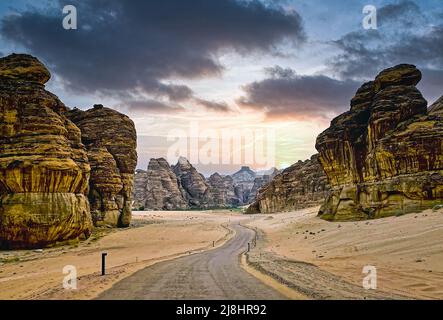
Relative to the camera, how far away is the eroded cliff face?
3231 centimetres

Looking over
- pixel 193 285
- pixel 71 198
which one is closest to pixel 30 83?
pixel 71 198

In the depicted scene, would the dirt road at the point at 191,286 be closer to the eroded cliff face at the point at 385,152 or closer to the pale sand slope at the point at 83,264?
the pale sand slope at the point at 83,264

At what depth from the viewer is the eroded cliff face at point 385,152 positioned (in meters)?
32.3

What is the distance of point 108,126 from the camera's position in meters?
62.7

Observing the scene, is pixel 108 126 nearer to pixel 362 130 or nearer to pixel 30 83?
pixel 30 83

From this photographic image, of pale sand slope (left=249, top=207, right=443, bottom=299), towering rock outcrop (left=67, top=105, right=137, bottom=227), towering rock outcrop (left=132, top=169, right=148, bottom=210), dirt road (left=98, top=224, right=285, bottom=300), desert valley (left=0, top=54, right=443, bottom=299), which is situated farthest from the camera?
towering rock outcrop (left=132, top=169, right=148, bottom=210)

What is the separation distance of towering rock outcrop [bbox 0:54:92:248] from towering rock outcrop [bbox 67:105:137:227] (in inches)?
567

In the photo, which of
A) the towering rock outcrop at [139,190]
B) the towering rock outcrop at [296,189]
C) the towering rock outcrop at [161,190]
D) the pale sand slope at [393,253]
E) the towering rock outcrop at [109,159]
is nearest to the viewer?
the pale sand slope at [393,253]

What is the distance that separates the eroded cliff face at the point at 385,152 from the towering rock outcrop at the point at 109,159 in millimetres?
35811

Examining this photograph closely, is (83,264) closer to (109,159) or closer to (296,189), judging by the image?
(109,159)

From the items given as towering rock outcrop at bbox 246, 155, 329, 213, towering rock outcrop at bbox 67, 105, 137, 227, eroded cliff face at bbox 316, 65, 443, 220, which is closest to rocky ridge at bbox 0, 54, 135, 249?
towering rock outcrop at bbox 67, 105, 137, 227

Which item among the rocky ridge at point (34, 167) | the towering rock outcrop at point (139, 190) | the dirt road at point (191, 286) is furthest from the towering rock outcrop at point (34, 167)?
the towering rock outcrop at point (139, 190)

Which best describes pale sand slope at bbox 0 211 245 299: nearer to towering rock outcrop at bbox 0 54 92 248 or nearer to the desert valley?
the desert valley

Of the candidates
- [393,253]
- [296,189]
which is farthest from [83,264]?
[296,189]
